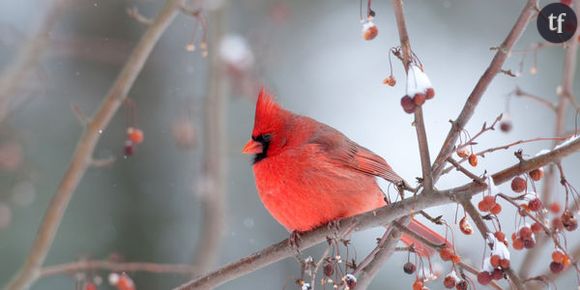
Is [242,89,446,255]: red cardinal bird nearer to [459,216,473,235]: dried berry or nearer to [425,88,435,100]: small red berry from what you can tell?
[459,216,473,235]: dried berry

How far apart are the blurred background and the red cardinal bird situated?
222 cm

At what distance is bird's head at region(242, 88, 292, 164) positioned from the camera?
3098mm

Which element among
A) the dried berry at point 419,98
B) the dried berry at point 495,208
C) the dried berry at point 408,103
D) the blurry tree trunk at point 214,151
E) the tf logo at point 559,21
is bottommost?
the blurry tree trunk at point 214,151

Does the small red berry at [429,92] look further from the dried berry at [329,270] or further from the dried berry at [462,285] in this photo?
the dried berry at [329,270]

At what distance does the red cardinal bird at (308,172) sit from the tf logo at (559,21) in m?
0.71

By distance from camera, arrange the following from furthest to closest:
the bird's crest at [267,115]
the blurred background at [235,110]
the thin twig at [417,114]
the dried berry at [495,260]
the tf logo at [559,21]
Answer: the blurred background at [235,110]
the bird's crest at [267,115]
the tf logo at [559,21]
the thin twig at [417,114]
the dried berry at [495,260]

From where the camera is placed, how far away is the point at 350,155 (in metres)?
3.22

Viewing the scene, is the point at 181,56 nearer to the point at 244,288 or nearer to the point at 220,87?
the point at 244,288

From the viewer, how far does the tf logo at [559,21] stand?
251 cm

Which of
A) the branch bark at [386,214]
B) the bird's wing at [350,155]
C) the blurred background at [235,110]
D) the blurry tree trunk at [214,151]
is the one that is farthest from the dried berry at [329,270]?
the blurred background at [235,110]

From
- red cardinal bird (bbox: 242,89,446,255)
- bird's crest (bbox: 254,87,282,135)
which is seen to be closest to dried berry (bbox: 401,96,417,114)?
red cardinal bird (bbox: 242,89,446,255)

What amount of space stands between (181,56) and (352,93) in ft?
4.61

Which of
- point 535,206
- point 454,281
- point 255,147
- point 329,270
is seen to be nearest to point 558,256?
point 535,206

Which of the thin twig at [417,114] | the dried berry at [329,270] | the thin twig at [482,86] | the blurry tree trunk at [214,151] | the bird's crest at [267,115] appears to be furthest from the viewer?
the blurry tree trunk at [214,151]
